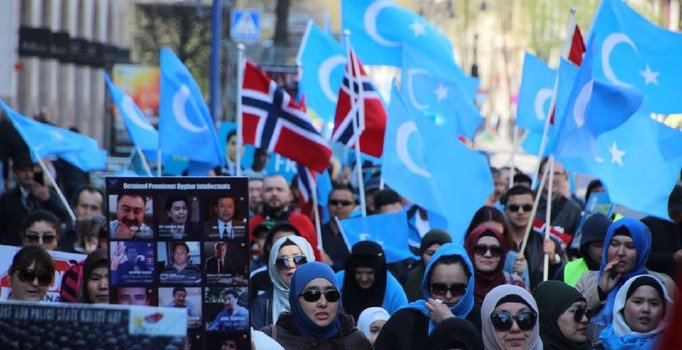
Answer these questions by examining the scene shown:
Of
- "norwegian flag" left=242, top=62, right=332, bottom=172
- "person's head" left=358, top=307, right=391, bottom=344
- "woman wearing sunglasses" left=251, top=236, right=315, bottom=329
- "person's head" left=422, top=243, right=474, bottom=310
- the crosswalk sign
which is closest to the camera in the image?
"person's head" left=422, top=243, right=474, bottom=310

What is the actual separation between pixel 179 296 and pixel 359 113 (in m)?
8.08

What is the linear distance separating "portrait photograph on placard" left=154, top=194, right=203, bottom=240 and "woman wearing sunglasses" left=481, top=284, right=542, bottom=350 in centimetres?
144

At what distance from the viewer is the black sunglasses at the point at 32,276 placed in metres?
7.58

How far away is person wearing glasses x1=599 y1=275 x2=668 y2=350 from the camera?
7.62 meters

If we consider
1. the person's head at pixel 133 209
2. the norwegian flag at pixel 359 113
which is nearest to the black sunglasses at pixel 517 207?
the norwegian flag at pixel 359 113

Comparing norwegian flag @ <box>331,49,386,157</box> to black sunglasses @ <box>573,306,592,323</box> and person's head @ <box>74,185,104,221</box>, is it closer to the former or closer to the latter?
person's head @ <box>74,185,104,221</box>

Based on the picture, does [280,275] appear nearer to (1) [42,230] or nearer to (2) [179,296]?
(1) [42,230]

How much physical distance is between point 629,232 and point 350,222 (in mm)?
3437

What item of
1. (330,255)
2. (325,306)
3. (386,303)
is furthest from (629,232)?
(330,255)

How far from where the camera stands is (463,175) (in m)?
12.4

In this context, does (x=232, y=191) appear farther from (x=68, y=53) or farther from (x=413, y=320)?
(x=68, y=53)

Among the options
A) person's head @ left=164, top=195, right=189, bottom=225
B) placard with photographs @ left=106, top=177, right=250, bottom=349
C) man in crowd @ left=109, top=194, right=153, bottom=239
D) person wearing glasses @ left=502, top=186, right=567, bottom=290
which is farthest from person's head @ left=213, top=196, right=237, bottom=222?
person wearing glasses @ left=502, top=186, right=567, bottom=290

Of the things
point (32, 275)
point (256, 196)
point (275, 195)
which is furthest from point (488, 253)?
point (256, 196)

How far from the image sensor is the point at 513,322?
7023 millimetres
